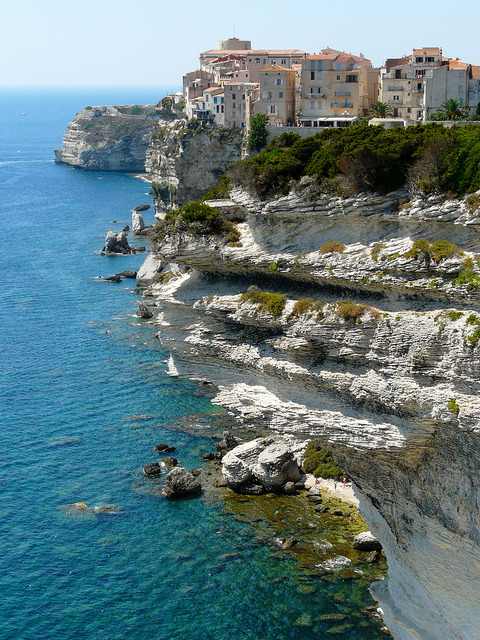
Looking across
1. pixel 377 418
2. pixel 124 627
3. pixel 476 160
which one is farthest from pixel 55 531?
pixel 476 160

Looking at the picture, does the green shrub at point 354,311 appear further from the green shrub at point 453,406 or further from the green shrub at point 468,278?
the green shrub at point 453,406

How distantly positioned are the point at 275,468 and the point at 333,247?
799 inches

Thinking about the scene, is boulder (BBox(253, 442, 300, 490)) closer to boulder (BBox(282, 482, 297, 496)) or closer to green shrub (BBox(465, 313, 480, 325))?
boulder (BBox(282, 482, 297, 496))

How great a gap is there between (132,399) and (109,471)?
35.0ft

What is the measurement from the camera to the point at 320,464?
49.7 m

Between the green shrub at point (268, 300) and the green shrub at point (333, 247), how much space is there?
4827mm

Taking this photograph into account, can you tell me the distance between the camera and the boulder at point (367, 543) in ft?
137

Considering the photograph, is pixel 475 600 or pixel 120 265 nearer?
pixel 475 600

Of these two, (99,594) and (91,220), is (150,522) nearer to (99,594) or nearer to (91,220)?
(99,594)

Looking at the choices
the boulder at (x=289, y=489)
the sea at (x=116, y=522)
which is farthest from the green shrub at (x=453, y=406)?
the sea at (x=116, y=522)

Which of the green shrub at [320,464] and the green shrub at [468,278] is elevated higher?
the green shrub at [468,278]

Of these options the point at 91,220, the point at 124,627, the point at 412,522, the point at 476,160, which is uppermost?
the point at 476,160

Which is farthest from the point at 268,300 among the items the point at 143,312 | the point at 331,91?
the point at 331,91

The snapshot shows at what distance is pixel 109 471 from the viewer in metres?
50.1
